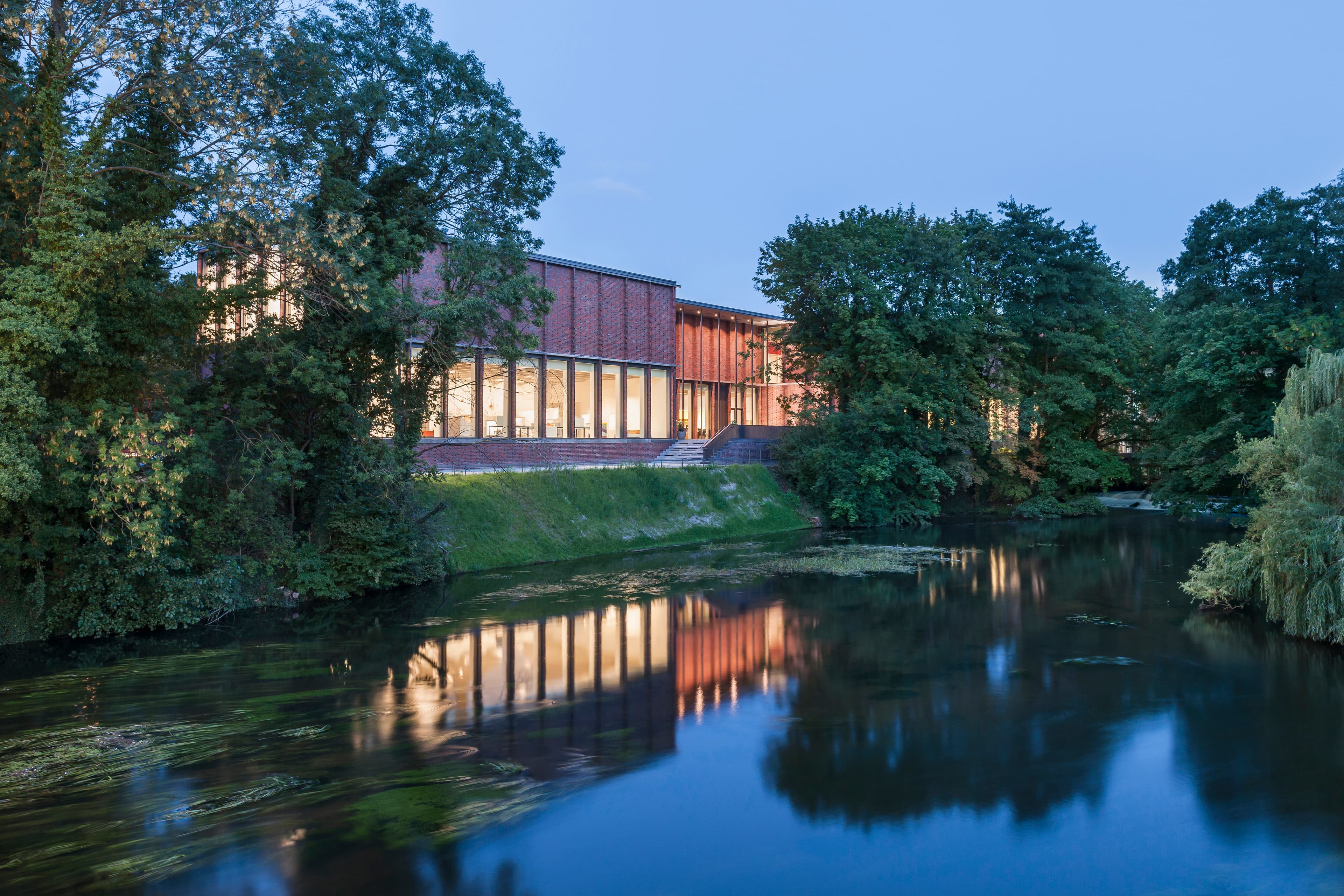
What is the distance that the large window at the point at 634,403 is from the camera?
1400 inches

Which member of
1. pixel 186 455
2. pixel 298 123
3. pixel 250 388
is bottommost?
pixel 186 455

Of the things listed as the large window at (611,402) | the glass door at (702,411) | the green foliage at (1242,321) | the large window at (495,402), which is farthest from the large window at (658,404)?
the green foliage at (1242,321)

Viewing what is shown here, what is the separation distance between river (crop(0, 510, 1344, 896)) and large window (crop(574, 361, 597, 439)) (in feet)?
55.9

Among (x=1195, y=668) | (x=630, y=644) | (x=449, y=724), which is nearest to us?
(x=449, y=724)

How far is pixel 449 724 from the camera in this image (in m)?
10.1

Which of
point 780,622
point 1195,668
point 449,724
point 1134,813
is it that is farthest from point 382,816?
point 1195,668

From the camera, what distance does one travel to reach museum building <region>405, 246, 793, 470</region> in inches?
1154

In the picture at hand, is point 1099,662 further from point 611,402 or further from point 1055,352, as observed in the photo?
point 1055,352

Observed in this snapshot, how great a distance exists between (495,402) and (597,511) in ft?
19.8

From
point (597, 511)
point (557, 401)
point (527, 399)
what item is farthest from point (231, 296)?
point (557, 401)

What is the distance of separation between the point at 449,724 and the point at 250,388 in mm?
9413

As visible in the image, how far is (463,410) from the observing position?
29.4 metres

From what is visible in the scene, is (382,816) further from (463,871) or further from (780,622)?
(780,622)

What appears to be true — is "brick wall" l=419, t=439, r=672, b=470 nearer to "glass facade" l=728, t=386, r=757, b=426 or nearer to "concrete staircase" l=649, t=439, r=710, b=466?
"concrete staircase" l=649, t=439, r=710, b=466
